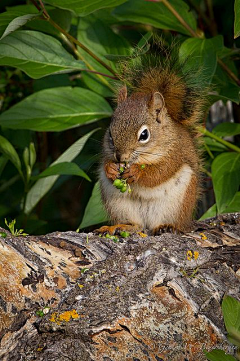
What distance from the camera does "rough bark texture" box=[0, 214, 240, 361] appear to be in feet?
4.12

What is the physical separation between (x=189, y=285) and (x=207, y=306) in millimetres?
69

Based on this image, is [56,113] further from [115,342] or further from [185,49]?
[115,342]

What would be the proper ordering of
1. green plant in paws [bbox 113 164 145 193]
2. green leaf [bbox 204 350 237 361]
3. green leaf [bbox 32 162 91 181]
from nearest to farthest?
green leaf [bbox 204 350 237 361] < green plant in paws [bbox 113 164 145 193] < green leaf [bbox 32 162 91 181]

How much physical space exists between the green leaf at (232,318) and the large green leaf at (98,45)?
146 cm

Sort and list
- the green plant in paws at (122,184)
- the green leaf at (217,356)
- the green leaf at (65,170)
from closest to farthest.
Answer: the green leaf at (217,356), the green plant in paws at (122,184), the green leaf at (65,170)

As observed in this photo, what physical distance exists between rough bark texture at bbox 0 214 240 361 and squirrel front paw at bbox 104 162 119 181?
47 centimetres

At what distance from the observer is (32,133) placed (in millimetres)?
3373

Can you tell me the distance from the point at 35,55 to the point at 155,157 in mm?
598

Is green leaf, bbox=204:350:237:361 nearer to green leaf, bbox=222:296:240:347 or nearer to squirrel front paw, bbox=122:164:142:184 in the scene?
green leaf, bbox=222:296:240:347

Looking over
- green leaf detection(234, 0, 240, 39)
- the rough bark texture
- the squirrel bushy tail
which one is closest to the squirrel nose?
the squirrel bushy tail

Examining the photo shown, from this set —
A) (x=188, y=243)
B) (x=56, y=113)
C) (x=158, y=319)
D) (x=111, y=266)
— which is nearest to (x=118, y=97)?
(x=56, y=113)

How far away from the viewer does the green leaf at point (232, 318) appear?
46.9 inches

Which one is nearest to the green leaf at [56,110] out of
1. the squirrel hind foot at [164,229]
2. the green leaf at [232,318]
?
the squirrel hind foot at [164,229]

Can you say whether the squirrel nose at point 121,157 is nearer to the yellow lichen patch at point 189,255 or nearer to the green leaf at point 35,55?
the green leaf at point 35,55
